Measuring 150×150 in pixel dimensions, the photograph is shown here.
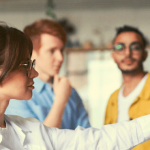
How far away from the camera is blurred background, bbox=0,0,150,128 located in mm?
1784

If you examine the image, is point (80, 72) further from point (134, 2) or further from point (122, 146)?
point (122, 146)

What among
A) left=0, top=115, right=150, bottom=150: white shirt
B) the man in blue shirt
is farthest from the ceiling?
left=0, top=115, right=150, bottom=150: white shirt

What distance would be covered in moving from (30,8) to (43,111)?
0.82 m

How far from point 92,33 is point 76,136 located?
98 cm

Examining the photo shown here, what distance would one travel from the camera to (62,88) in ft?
5.92

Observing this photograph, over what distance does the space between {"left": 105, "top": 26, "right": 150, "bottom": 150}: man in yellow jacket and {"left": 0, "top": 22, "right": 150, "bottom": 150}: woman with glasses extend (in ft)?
2.12

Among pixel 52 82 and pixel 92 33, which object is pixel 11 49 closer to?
pixel 52 82

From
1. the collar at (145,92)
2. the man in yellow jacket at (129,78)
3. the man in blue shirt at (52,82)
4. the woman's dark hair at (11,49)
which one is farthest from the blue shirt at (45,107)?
the woman's dark hair at (11,49)

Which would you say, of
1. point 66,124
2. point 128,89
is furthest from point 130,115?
point 66,124

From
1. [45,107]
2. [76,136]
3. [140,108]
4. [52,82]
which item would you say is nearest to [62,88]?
[52,82]

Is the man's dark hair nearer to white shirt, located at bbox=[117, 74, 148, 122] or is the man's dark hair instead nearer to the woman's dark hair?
white shirt, located at bbox=[117, 74, 148, 122]

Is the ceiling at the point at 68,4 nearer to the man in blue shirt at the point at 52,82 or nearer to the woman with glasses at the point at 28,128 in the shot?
the man in blue shirt at the point at 52,82

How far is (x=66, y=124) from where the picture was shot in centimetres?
177

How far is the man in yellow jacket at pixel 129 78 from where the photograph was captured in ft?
5.37
